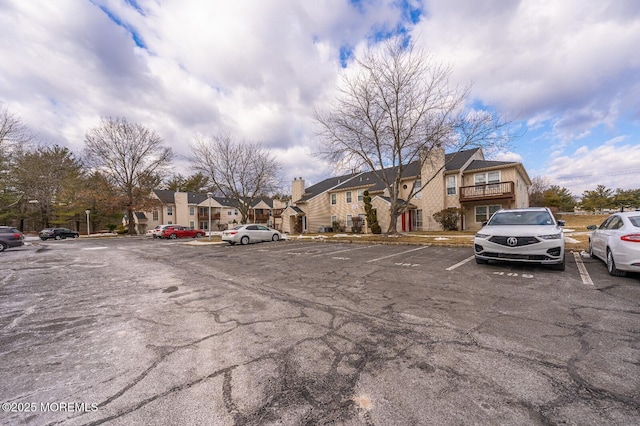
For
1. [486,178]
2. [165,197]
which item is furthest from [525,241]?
[165,197]

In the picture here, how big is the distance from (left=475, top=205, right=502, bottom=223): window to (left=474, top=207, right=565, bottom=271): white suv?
15.3 m

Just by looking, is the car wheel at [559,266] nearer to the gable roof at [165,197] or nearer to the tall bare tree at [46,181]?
the tall bare tree at [46,181]

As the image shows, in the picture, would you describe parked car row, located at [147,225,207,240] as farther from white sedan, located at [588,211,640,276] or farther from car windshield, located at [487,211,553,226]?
white sedan, located at [588,211,640,276]

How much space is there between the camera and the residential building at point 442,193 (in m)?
20.3

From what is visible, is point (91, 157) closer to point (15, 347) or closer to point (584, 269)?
point (15, 347)

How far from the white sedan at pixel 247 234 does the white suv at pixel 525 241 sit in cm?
1358

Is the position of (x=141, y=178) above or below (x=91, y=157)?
below

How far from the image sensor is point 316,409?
6.04ft

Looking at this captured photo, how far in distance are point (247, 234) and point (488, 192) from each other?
60.9 feet

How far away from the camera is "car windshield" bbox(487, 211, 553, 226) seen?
279 inches

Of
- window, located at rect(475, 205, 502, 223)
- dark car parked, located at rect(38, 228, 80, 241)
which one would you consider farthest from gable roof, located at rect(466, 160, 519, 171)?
dark car parked, located at rect(38, 228, 80, 241)

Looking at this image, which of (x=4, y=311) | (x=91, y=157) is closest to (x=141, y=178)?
(x=91, y=157)

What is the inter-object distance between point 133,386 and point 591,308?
5796 mm

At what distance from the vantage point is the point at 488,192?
2033 centimetres
